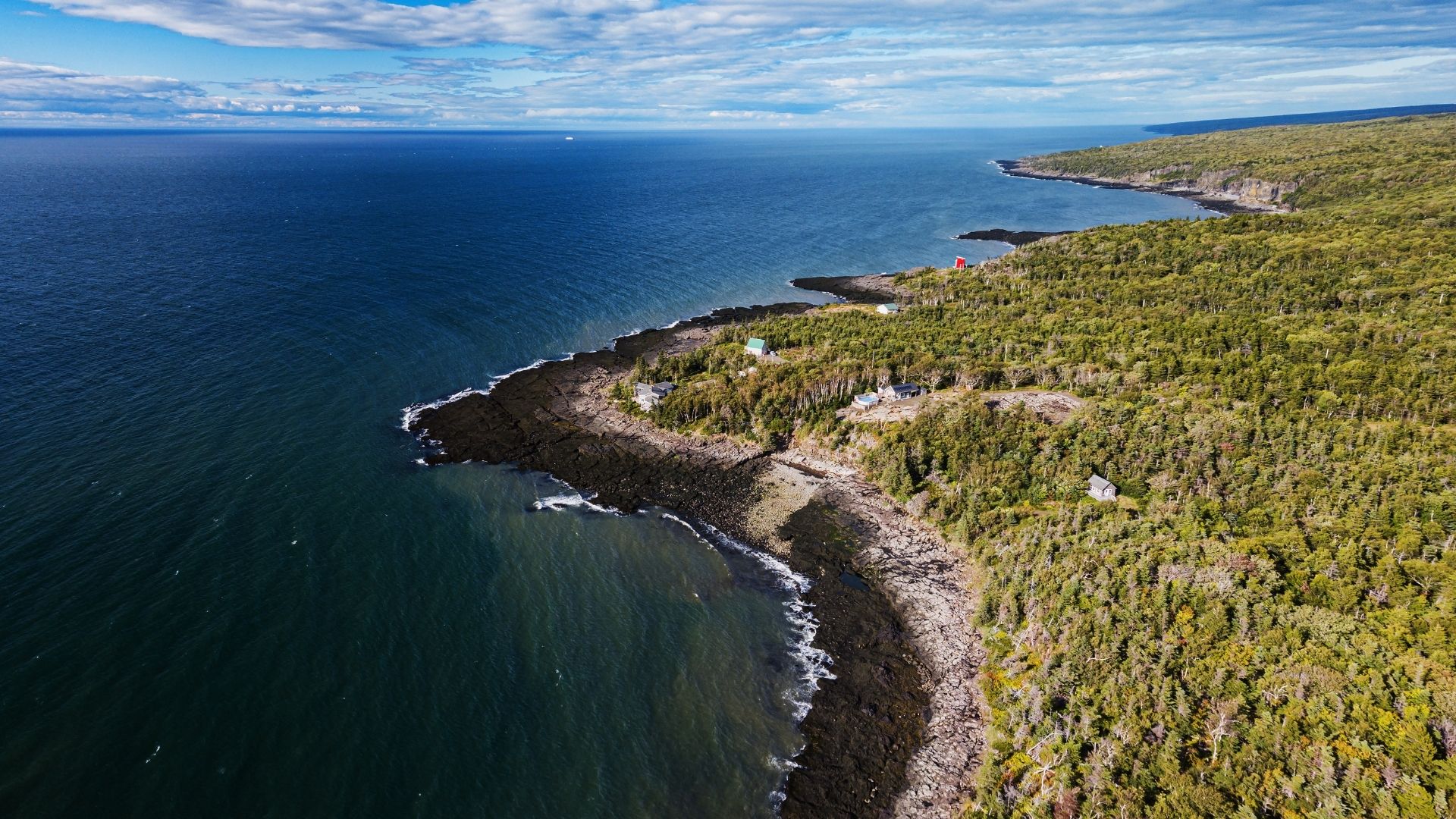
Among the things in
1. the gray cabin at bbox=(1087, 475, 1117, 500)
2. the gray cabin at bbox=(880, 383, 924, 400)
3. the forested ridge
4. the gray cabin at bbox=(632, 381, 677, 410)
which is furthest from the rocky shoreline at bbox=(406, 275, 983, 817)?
the gray cabin at bbox=(1087, 475, 1117, 500)

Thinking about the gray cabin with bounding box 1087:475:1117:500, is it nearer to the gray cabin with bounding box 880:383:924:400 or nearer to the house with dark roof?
the house with dark roof

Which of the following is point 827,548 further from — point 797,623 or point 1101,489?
point 1101,489

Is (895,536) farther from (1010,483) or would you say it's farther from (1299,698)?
(1299,698)

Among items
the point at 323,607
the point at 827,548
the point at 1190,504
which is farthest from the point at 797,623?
the point at 323,607

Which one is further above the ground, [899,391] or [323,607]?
[899,391]

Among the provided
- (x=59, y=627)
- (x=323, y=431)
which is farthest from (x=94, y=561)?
(x=323, y=431)
